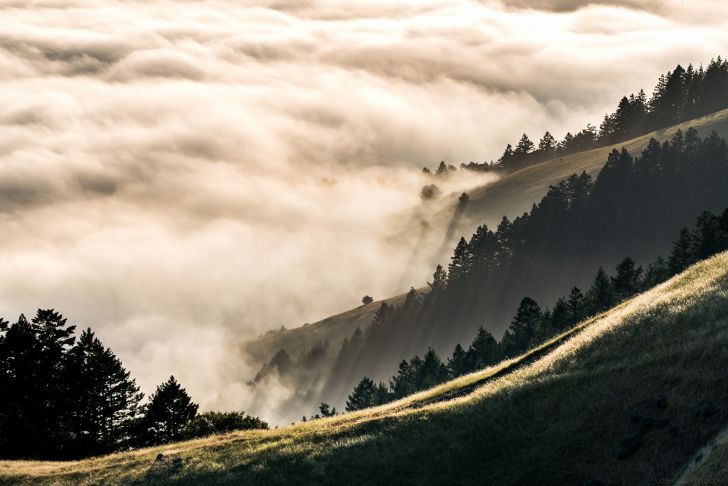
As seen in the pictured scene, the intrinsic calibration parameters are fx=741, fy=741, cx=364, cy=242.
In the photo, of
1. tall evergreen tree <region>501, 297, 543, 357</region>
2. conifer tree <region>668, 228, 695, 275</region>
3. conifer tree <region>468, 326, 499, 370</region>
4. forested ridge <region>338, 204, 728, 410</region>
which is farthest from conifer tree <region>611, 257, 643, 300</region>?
conifer tree <region>468, 326, 499, 370</region>

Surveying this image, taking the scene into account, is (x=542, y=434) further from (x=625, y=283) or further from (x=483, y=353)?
(x=625, y=283)

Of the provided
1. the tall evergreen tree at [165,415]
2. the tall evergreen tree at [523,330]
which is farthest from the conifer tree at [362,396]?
the tall evergreen tree at [165,415]

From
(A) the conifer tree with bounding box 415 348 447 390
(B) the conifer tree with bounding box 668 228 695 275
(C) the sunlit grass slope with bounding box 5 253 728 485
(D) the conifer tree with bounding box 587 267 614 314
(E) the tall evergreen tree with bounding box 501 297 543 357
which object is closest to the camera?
(C) the sunlit grass slope with bounding box 5 253 728 485

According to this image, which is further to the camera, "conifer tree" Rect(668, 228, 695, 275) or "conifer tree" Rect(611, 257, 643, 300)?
"conifer tree" Rect(611, 257, 643, 300)

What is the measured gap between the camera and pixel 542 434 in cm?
3784

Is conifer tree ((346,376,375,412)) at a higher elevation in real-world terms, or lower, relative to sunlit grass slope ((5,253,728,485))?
higher

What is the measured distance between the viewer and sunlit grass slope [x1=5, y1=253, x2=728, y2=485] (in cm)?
3400

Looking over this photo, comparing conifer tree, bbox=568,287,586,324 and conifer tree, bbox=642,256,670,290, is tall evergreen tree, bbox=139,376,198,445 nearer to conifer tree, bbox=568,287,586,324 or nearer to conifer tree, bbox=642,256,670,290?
conifer tree, bbox=568,287,586,324

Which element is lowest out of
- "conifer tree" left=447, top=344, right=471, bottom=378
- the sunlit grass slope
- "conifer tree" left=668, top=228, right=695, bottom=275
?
the sunlit grass slope

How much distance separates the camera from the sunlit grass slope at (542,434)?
112 feet

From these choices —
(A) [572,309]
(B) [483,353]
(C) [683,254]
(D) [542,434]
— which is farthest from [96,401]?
(C) [683,254]

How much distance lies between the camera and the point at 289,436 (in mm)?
46594

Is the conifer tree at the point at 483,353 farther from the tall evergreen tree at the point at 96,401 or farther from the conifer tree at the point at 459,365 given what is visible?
the tall evergreen tree at the point at 96,401

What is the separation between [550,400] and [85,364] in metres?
53.4
